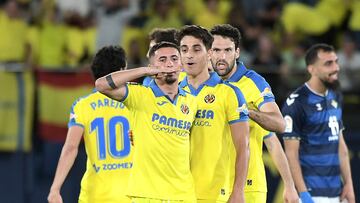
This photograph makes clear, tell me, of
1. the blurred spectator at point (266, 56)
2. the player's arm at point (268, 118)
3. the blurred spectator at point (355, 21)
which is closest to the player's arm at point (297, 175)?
the player's arm at point (268, 118)

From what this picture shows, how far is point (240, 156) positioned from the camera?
746 cm

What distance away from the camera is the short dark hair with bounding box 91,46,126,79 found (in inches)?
337

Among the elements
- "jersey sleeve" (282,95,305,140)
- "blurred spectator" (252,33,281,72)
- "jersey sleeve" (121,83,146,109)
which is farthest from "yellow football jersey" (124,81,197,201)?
"blurred spectator" (252,33,281,72)

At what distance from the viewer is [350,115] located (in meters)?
12.9

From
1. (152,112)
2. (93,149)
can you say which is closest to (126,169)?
(93,149)

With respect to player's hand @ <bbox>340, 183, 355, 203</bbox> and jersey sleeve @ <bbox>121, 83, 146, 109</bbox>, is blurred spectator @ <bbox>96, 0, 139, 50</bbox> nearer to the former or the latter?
player's hand @ <bbox>340, 183, 355, 203</bbox>

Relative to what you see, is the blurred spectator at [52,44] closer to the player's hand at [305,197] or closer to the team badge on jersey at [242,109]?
the player's hand at [305,197]

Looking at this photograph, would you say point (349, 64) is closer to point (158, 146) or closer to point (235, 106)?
point (235, 106)

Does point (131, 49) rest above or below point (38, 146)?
above

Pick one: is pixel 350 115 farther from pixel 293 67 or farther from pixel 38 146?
Answer: pixel 38 146

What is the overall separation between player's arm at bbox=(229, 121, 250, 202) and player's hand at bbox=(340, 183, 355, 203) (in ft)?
8.84

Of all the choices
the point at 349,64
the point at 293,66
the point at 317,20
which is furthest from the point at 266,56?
the point at 317,20

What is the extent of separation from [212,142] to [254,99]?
77 cm

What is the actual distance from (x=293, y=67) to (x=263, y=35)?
0.79 meters
